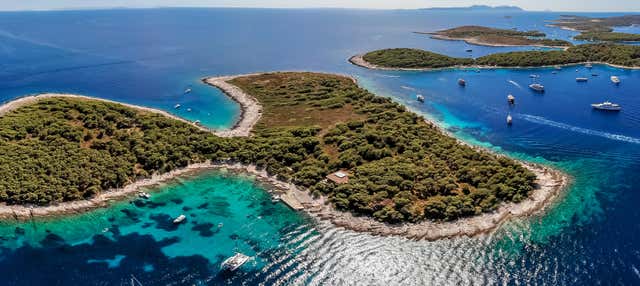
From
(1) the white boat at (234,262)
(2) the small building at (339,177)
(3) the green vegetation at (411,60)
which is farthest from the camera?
(3) the green vegetation at (411,60)

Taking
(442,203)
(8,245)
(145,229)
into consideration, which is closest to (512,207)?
(442,203)

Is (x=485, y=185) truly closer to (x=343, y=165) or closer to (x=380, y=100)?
(x=343, y=165)

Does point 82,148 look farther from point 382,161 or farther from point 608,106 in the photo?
point 608,106

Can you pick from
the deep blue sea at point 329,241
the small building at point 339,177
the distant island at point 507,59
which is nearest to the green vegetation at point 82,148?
the deep blue sea at point 329,241

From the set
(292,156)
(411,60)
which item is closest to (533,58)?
(411,60)

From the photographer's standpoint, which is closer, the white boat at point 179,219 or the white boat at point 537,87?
the white boat at point 179,219

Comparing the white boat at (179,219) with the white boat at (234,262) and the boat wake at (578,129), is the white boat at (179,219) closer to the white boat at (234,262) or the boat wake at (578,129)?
the white boat at (234,262)

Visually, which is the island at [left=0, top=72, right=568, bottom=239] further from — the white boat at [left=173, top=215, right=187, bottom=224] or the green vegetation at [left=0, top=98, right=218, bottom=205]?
the white boat at [left=173, top=215, right=187, bottom=224]

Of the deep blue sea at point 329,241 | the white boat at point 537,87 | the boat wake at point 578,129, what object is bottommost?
the deep blue sea at point 329,241
